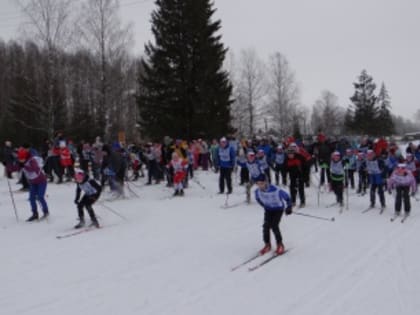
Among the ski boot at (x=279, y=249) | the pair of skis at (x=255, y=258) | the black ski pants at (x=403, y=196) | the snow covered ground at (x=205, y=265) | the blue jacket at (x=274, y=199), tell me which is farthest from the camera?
the black ski pants at (x=403, y=196)

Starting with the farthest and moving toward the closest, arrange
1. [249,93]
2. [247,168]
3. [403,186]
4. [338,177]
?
[249,93] → [247,168] → [338,177] → [403,186]

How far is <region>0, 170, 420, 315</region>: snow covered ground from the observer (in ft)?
19.5

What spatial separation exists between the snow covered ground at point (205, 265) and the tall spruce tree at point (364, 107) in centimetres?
4300

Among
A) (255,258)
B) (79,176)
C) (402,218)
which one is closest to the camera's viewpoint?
(255,258)

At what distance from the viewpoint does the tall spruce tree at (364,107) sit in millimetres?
53094

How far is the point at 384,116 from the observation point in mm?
55344

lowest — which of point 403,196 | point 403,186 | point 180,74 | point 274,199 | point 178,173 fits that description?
point 403,196

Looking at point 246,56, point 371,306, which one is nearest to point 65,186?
point 371,306

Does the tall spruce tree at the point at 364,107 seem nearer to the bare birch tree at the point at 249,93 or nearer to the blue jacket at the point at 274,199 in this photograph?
the bare birch tree at the point at 249,93

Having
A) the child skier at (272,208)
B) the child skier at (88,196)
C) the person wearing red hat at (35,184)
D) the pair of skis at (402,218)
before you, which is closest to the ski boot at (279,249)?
the child skier at (272,208)

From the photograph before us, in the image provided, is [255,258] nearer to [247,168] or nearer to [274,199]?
[274,199]

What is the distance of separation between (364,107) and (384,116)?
11.7 feet

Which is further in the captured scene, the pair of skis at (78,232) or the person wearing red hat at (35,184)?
the person wearing red hat at (35,184)

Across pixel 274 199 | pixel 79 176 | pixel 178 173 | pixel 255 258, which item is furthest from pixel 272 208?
pixel 178 173
